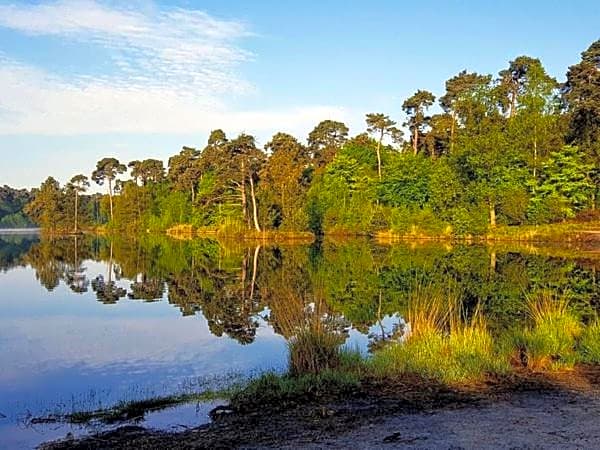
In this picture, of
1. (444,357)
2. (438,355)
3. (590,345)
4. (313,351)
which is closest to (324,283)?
(590,345)

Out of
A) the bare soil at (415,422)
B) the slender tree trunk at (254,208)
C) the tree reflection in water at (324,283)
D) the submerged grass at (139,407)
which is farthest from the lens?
the slender tree trunk at (254,208)

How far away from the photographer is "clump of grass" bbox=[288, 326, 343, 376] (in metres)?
9.09

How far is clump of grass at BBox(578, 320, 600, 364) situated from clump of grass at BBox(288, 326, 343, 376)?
3871mm

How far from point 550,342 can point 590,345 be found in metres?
0.69

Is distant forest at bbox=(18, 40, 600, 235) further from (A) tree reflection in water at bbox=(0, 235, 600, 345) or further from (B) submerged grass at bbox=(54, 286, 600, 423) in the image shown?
(B) submerged grass at bbox=(54, 286, 600, 423)

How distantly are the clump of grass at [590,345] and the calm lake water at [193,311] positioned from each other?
10.3 feet

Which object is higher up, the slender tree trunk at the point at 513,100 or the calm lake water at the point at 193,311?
the slender tree trunk at the point at 513,100

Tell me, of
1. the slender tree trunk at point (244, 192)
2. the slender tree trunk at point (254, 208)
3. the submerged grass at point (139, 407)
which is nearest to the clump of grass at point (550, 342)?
the submerged grass at point (139, 407)

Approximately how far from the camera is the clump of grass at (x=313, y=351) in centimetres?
909

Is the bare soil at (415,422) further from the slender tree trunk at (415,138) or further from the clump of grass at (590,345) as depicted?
the slender tree trunk at (415,138)

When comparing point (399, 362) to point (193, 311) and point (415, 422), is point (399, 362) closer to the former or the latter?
point (415, 422)

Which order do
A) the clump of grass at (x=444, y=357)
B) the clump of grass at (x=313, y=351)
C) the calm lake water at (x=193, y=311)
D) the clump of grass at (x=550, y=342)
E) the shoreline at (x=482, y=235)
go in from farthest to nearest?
the shoreline at (x=482, y=235), the calm lake water at (x=193, y=311), the clump of grass at (x=550, y=342), the clump of grass at (x=313, y=351), the clump of grass at (x=444, y=357)

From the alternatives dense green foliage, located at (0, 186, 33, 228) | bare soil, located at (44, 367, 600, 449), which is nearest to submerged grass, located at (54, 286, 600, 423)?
bare soil, located at (44, 367, 600, 449)

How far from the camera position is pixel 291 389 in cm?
817
